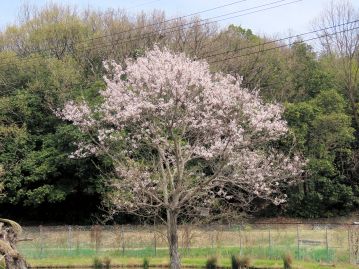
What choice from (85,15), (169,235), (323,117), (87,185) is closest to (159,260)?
(169,235)

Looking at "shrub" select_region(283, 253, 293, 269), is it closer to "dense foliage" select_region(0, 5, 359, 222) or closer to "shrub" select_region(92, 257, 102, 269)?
"shrub" select_region(92, 257, 102, 269)

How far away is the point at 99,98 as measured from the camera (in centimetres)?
3716

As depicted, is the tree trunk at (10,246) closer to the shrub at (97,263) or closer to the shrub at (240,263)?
the shrub at (240,263)

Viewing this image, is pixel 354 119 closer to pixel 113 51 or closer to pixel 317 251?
pixel 113 51

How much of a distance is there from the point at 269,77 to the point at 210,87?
83.1ft

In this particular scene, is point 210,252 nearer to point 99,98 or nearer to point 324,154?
point 99,98

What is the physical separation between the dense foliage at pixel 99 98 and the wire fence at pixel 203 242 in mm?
8628

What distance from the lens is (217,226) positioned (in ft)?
96.0

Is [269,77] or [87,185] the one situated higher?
[269,77]

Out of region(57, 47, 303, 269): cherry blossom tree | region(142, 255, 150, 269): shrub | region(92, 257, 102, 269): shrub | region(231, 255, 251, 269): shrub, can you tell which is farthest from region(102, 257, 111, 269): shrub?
region(231, 255, 251, 269): shrub

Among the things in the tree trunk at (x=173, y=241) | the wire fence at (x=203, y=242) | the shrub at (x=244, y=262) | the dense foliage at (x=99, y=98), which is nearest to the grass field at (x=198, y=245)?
the wire fence at (x=203, y=242)

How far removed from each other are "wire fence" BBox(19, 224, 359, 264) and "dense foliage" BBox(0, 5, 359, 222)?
28.3ft

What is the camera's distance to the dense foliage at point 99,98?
4097 centimetres

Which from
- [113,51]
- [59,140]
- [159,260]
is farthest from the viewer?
[113,51]
